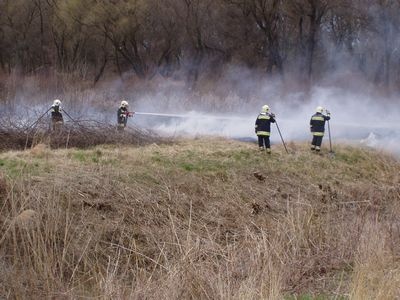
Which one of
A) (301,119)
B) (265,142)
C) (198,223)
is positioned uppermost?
(301,119)

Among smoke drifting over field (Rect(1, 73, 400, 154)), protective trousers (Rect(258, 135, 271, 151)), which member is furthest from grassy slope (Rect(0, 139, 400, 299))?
smoke drifting over field (Rect(1, 73, 400, 154))

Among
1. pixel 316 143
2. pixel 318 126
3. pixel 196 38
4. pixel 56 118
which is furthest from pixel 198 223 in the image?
pixel 196 38

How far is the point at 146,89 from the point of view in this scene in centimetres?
3325

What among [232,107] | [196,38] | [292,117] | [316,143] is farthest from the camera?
[196,38]

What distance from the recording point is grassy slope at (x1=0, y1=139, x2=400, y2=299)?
19.3ft

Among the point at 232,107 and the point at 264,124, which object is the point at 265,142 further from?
the point at 232,107

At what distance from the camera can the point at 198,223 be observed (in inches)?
407

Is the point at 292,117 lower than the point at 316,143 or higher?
higher

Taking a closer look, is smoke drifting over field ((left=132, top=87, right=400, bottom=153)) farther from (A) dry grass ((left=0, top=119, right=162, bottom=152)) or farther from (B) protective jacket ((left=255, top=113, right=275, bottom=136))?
(A) dry grass ((left=0, top=119, right=162, bottom=152))

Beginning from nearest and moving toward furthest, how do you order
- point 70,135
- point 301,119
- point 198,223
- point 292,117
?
point 198,223
point 70,135
point 301,119
point 292,117

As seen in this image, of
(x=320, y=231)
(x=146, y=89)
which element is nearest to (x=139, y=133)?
(x=320, y=231)

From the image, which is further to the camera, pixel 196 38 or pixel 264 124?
pixel 196 38

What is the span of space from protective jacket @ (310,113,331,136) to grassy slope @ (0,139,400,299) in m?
0.75

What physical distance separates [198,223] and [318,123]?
6.95 metres
